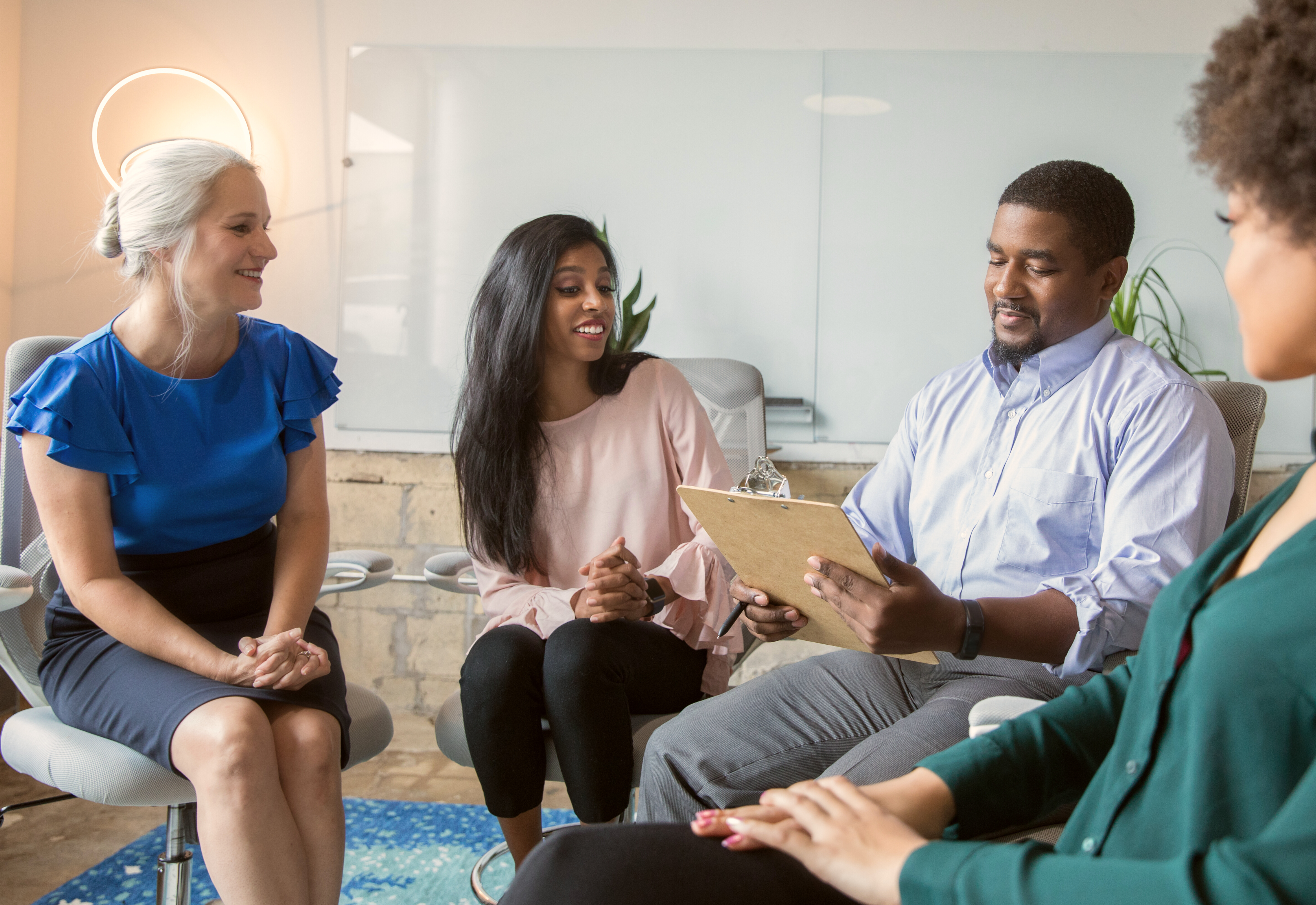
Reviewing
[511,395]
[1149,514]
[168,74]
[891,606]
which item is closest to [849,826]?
[891,606]

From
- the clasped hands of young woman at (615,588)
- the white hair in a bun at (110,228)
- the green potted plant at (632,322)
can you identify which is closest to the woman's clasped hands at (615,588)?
the clasped hands of young woman at (615,588)

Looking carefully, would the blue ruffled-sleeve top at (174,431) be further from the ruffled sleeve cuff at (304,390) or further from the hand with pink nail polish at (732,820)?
the hand with pink nail polish at (732,820)

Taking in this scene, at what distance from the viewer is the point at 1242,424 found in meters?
1.60

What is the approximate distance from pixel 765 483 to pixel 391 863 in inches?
55.7

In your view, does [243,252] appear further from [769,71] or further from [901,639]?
[769,71]

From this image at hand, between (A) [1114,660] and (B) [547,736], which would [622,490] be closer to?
(B) [547,736]

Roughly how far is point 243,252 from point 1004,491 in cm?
134

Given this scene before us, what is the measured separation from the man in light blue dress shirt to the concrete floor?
4.07 feet

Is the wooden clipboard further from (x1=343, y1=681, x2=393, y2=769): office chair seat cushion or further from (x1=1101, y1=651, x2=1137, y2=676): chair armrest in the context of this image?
(x1=343, y1=681, x2=393, y2=769): office chair seat cushion

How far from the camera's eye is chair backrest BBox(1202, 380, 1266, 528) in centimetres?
159

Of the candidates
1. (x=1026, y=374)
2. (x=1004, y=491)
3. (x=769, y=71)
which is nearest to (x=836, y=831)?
(x=1004, y=491)

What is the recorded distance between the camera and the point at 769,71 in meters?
3.08

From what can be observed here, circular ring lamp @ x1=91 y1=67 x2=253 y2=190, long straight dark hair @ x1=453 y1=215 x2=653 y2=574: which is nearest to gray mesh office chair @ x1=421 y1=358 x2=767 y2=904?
long straight dark hair @ x1=453 y1=215 x2=653 y2=574

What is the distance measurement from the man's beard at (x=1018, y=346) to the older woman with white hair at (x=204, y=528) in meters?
1.20
